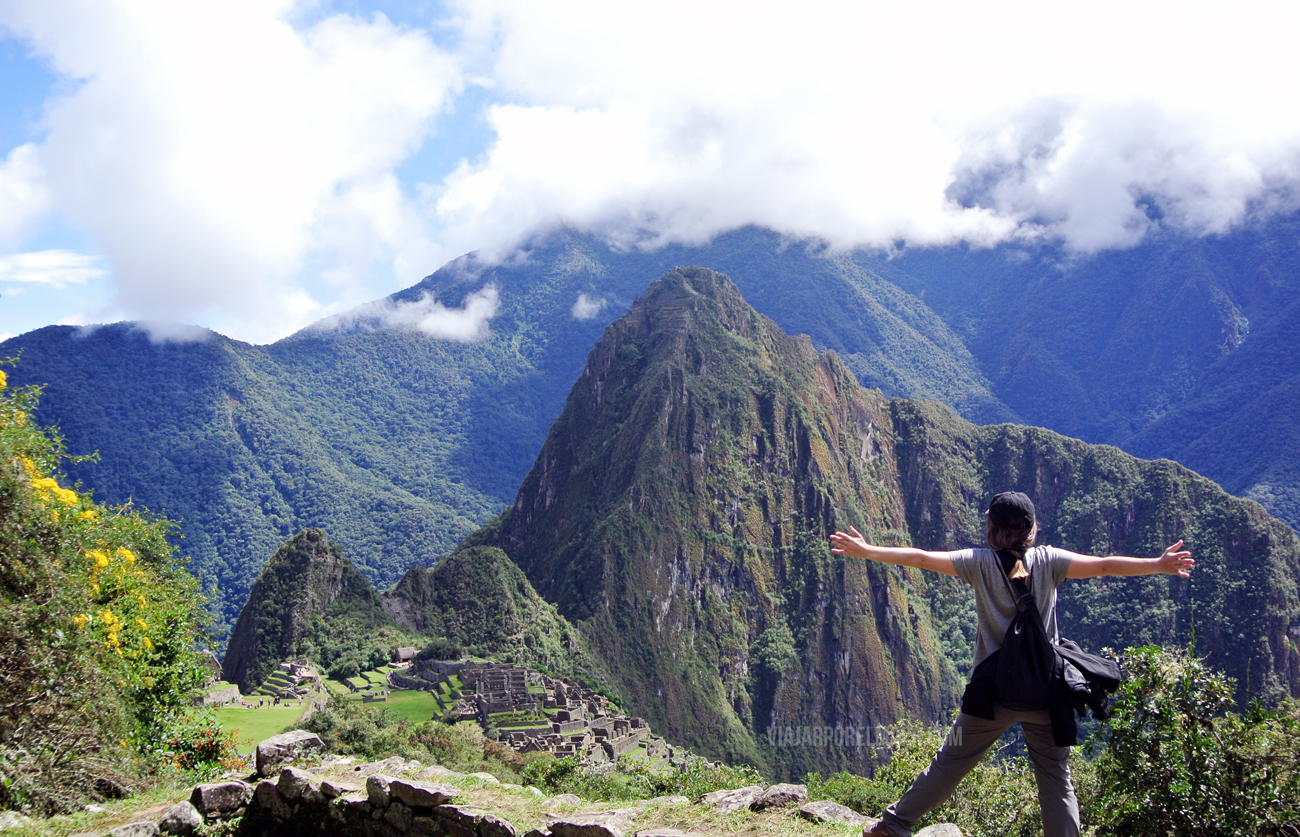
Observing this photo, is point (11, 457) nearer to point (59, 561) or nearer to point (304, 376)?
point (59, 561)

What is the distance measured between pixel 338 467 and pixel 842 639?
340 feet

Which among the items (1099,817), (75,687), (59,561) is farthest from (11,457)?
(1099,817)

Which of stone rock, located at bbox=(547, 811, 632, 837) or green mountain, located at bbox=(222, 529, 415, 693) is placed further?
green mountain, located at bbox=(222, 529, 415, 693)

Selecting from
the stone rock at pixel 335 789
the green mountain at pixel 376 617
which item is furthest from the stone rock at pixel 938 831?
the green mountain at pixel 376 617

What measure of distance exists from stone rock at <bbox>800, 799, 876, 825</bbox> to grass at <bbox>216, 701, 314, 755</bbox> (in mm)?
26927

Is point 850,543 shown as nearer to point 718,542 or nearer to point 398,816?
point 398,816

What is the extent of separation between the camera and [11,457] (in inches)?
413

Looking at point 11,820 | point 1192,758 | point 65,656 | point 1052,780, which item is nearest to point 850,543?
point 1052,780

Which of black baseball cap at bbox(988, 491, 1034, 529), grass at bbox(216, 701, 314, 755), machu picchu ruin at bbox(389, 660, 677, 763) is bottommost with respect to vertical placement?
machu picchu ruin at bbox(389, 660, 677, 763)

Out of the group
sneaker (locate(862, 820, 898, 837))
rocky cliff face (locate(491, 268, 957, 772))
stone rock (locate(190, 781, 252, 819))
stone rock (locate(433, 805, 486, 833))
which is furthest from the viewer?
rocky cliff face (locate(491, 268, 957, 772))

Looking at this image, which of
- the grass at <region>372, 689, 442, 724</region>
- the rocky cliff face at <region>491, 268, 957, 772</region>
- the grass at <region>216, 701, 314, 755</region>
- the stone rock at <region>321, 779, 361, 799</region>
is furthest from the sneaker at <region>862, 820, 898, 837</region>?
the rocky cliff face at <region>491, 268, 957, 772</region>

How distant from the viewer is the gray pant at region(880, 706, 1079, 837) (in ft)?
17.4

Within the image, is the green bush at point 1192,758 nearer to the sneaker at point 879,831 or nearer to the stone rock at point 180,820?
the sneaker at point 879,831

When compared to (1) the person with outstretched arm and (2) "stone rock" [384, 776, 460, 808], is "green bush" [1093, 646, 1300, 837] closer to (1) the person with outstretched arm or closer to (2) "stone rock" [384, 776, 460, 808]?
(1) the person with outstretched arm
